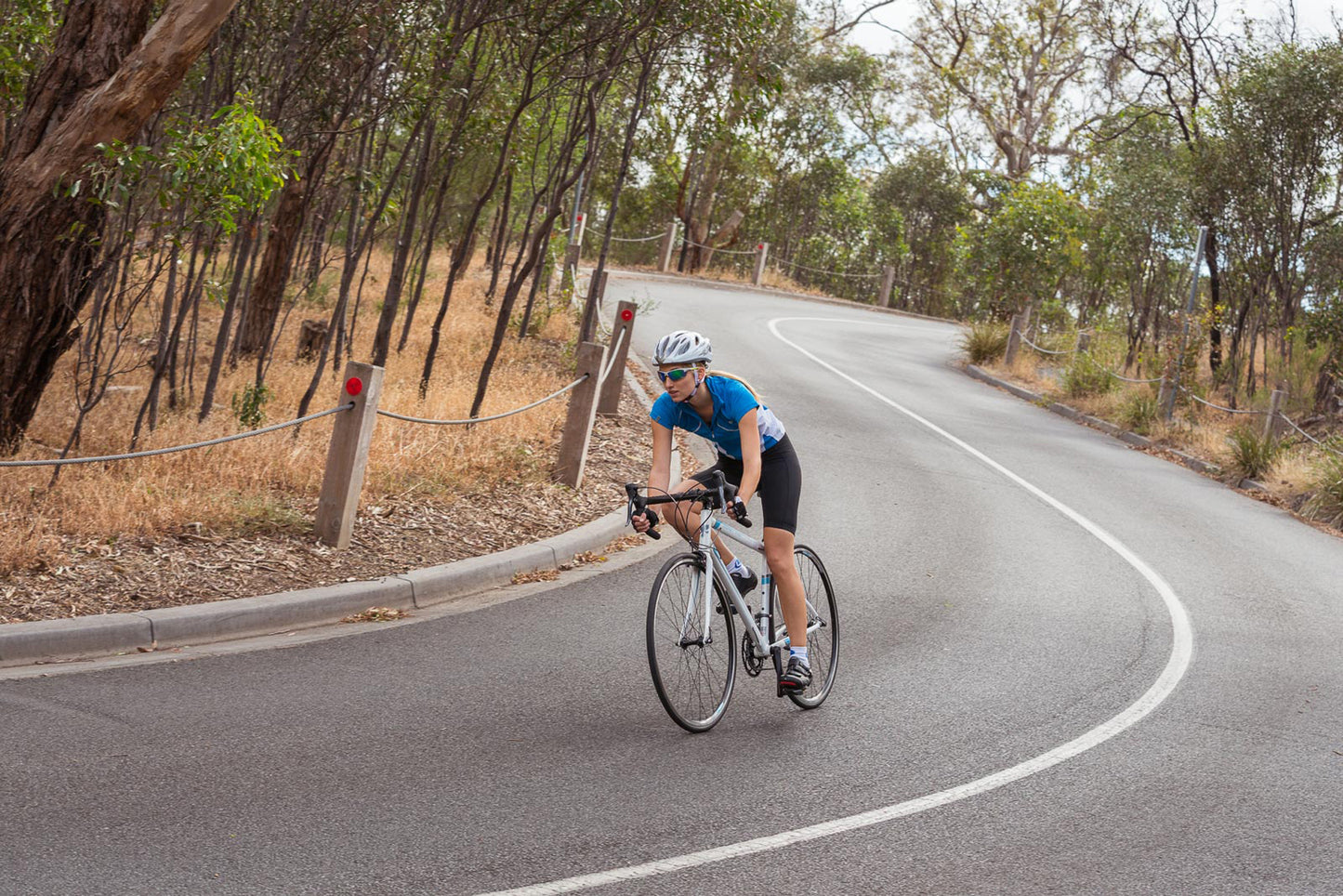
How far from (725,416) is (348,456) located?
2.80 m

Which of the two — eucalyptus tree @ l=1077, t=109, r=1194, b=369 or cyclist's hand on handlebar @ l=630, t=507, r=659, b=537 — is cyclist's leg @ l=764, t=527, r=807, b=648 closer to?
cyclist's hand on handlebar @ l=630, t=507, r=659, b=537

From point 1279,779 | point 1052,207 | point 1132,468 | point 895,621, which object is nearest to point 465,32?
point 895,621

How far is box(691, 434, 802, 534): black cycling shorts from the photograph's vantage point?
20.6 ft

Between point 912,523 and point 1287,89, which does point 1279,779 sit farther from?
point 1287,89

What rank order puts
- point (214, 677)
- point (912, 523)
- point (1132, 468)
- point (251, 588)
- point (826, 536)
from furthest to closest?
point (1132, 468) < point (912, 523) < point (826, 536) < point (251, 588) < point (214, 677)

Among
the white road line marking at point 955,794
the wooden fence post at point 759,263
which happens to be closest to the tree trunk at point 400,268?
the white road line marking at point 955,794

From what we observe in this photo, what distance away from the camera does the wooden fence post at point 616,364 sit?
13.0 m

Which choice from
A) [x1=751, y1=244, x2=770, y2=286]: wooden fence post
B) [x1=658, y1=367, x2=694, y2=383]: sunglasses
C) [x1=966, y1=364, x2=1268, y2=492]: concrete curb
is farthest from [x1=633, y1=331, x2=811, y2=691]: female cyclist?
[x1=751, y1=244, x2=770, y2=286]: wooden fence post

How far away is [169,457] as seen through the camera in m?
8.77

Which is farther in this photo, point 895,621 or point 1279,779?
point 895,621

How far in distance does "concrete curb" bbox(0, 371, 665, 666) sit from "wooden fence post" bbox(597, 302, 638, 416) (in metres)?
4.57

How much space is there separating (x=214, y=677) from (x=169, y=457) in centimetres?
339

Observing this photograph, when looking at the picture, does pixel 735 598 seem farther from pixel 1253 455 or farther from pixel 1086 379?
pixel 1086 379

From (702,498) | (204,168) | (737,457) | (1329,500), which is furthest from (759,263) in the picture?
(702,498)
